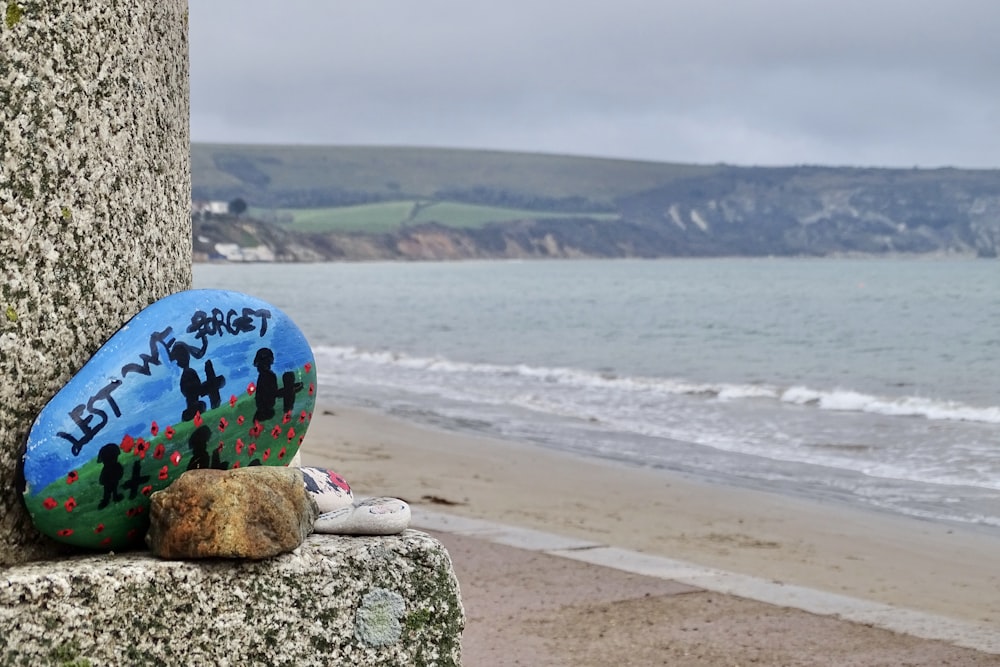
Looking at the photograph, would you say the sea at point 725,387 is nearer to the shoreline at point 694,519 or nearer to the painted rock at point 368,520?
the shoreline at point 694,519

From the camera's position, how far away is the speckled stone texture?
2.46 m

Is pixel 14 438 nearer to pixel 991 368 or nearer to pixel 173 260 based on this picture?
pixel 173 260

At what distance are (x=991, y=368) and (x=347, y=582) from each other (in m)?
26.6

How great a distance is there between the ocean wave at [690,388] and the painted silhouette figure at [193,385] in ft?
52.1

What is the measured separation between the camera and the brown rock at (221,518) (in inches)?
98.4

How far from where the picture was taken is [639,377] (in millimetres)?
24594

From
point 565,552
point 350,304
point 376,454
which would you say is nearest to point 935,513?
point 565,552

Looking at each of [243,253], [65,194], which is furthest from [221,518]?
[243,253]

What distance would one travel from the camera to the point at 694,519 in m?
9.27

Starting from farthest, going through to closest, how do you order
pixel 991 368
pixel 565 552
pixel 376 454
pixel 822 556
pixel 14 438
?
pixel 991 368 < pixel 376 454 < pixel 822 556 < pixel 565 552 < pixel 14 438

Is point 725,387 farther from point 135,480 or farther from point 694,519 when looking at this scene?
point 135,480

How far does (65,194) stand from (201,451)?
2.07 feet

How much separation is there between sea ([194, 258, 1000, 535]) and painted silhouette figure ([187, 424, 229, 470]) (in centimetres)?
783

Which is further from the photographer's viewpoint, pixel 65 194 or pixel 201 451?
pixel 201 451
